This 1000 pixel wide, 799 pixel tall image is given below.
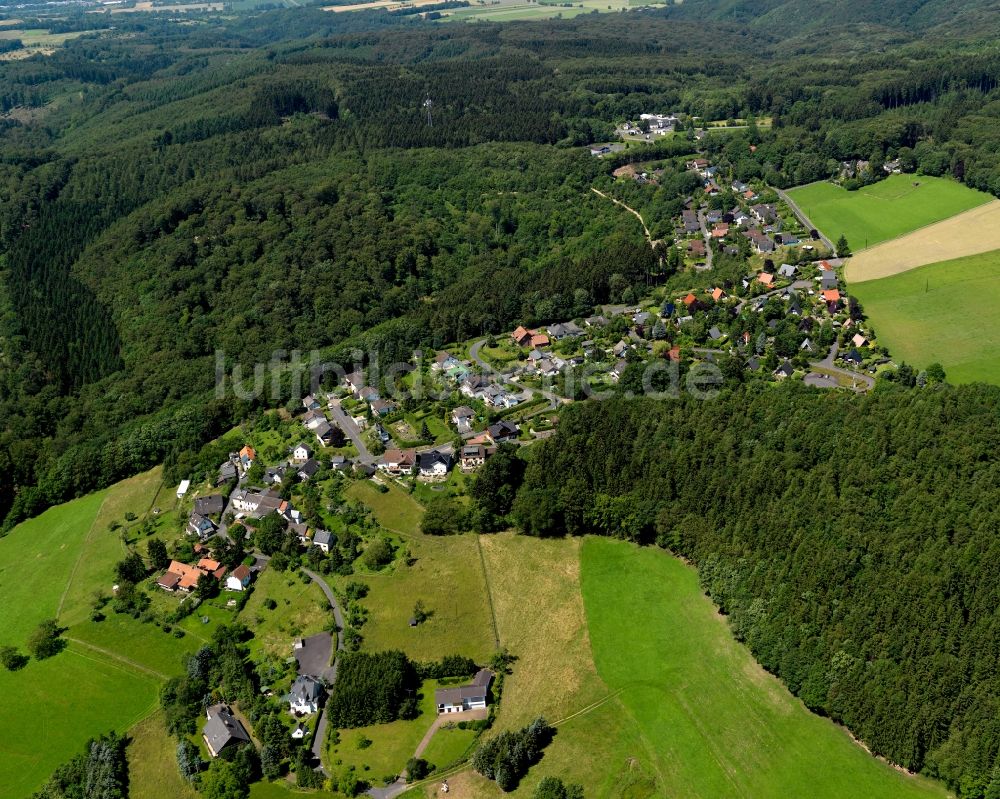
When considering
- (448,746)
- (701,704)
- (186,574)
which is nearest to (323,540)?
(186,574)

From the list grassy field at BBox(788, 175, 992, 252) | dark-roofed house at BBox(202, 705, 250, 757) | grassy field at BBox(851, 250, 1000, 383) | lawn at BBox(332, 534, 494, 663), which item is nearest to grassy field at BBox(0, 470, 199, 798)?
dark-roofed house at BBox(202, 705, 250, 757)

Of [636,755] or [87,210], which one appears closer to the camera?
[636,755]

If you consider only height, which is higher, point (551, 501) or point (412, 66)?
point (412, 66)

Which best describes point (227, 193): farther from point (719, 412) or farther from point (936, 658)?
point (936, 658)

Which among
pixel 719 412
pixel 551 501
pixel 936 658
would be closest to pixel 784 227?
pixel 719 412

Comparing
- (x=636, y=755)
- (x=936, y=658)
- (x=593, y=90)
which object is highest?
(x=593, y=90)

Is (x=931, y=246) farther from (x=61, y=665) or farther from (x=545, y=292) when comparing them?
(x=61, y=665)
